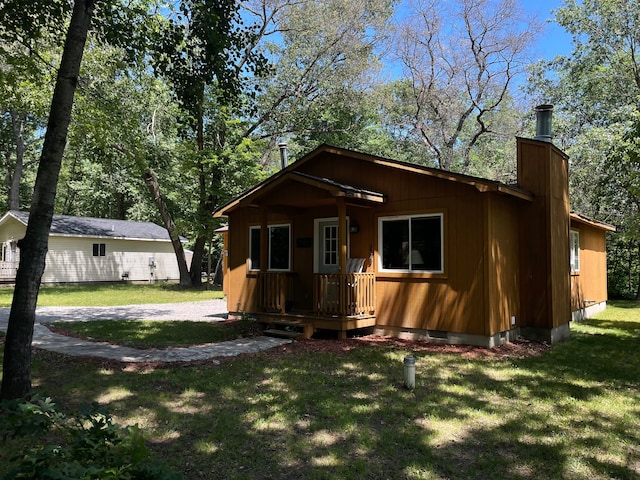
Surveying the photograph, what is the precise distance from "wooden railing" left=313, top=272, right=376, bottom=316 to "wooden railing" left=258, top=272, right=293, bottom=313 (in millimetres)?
830

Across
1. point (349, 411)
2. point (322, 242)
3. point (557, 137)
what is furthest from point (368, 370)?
point (557, 137)

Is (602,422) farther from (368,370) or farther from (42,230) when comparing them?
(42,230)

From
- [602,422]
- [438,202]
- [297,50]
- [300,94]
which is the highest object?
[297,50]

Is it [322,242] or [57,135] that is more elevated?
[57,135]

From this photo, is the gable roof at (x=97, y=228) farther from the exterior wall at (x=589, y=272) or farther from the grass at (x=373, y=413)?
the exterior wall at (x=589, y=272)

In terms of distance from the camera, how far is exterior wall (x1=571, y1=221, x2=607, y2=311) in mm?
12430

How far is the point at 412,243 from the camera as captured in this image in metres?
8.91

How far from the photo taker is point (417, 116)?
25109mm

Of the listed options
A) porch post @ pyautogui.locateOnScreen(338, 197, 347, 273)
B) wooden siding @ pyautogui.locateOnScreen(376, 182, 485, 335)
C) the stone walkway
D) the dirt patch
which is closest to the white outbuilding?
the stone walkway

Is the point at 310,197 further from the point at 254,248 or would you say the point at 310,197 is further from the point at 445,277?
the point at 445,277

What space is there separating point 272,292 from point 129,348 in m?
2.99

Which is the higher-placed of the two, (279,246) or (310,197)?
(310,197)

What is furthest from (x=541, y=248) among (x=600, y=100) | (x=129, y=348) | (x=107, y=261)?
(x=107, y=261)

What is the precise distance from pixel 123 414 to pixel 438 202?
20.5ft
